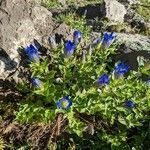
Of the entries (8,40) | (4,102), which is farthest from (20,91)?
(8,40)

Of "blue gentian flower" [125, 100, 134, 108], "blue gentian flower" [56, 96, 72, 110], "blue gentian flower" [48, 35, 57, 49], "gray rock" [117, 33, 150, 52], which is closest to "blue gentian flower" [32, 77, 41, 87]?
"blue gentian flower" [56, 96, 72, 110]

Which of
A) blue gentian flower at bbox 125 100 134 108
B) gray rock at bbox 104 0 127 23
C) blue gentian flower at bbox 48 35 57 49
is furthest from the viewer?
gray rock at bbox 104 0 127 23

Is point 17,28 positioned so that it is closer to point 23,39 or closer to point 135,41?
point 23,39

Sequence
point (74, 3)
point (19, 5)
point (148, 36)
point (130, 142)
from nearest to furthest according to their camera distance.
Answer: point (130, 142) < point (19, 5) < point (148, 36) < point (74, 3)

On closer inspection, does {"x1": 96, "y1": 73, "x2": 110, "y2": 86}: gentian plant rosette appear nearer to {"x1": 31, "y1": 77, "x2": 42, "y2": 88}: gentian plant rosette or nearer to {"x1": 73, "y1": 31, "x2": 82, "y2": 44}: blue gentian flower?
{"x1": 31, "y1": 77, "x2": 42, "y2": 88}: gentian plant rosette

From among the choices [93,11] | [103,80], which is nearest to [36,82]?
[103,80]

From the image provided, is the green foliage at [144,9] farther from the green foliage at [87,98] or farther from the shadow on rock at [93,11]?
the green foliage at [87,98]

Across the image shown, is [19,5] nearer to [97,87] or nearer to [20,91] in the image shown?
[20,91]
